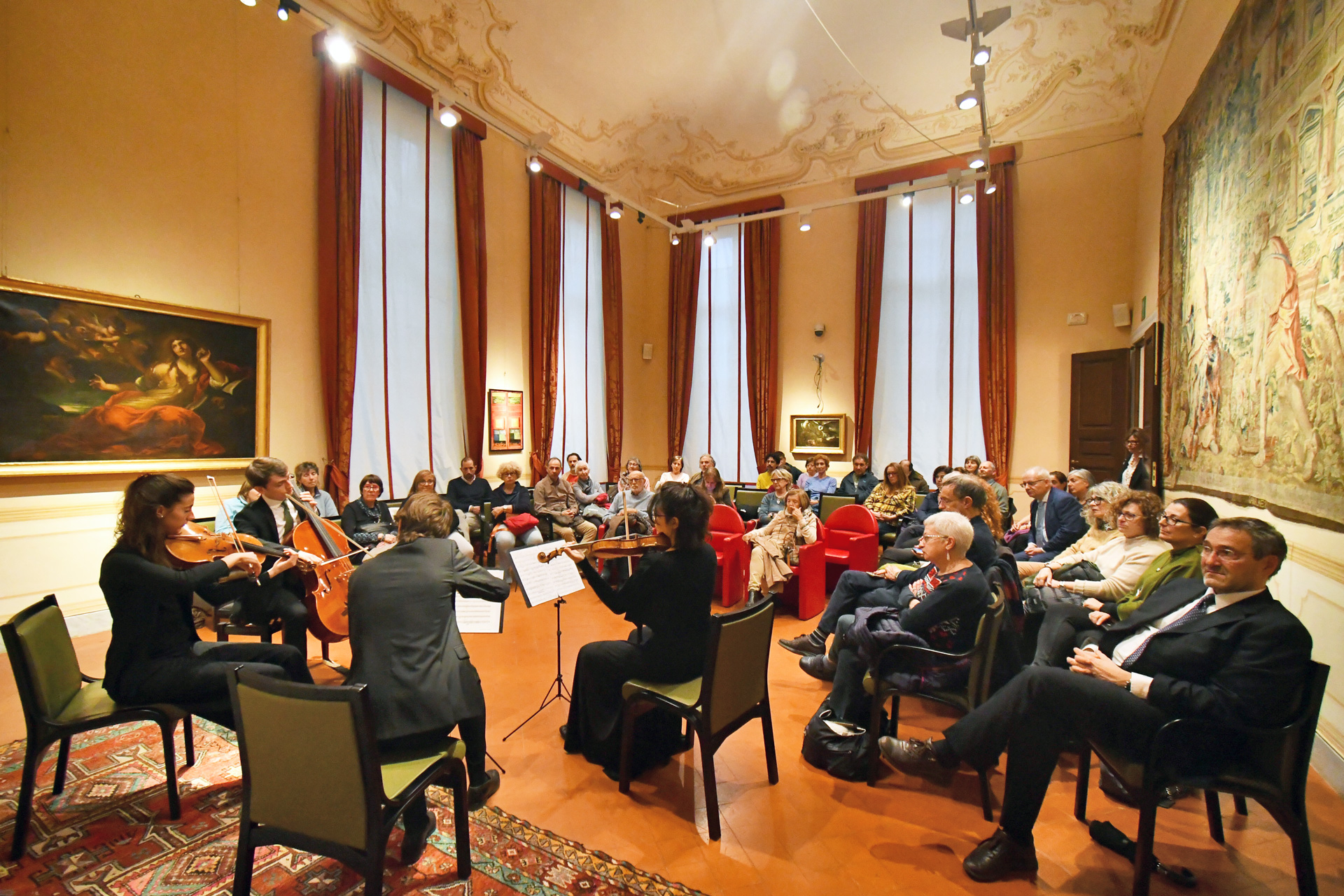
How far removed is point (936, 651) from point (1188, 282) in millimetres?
4060

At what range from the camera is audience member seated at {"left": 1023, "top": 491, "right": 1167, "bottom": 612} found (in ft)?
10.5

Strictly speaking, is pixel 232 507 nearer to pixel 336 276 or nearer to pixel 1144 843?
pixel 336 276

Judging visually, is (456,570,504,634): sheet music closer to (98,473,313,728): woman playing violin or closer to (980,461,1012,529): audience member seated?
(98,473,313,728): woman playing violin

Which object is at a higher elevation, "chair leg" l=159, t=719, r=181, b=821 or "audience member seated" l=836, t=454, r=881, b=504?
"audience member seated" l=836, t=454, r=881, b=504

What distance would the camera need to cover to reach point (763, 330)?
9406mm

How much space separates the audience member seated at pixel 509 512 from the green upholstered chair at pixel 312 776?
433 cm

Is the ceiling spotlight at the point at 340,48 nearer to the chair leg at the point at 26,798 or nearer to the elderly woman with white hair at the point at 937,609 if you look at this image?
the chair leg at the point at 26,798

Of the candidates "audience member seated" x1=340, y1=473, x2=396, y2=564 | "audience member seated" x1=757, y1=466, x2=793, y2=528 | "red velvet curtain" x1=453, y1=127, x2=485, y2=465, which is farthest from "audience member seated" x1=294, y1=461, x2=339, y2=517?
"audience member seated" x1=757, y1=466, x2=793, y2=528

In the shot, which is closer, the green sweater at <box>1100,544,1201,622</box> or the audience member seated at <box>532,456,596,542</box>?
the green sweater at <box>1100,544,1201,622</box>

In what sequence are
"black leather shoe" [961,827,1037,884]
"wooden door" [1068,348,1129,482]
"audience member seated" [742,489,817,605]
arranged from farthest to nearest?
1. "wooden door" [1068,348,1129,482]
2. "audience member seated" [742,489,817,605]
3. "black leather shoe" [961,827,1037,884]

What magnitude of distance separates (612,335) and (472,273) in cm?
265

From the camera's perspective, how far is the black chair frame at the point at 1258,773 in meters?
1.76

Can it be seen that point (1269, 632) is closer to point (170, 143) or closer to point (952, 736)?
point (952, 736)

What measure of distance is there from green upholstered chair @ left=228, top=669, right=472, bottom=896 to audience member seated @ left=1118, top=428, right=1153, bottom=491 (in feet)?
19.7
